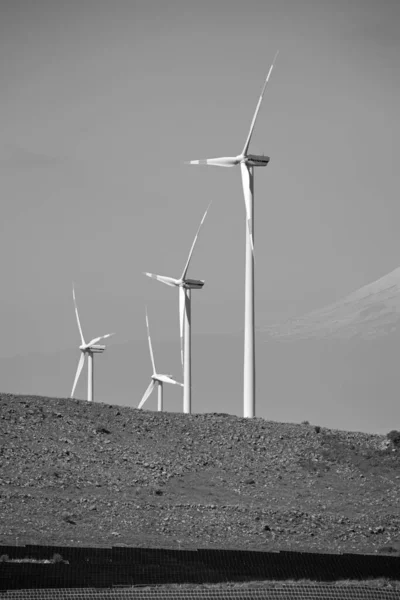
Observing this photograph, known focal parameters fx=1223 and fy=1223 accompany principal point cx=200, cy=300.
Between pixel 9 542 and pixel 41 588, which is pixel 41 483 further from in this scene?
pixel 41 588

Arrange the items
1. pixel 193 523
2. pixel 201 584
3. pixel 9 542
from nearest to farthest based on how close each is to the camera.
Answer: pixel 201 584 < pixel 9 542 < pixel 193 523

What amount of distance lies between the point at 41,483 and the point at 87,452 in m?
7.16

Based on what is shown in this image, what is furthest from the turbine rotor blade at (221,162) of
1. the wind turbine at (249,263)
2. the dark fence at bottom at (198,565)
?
the dark fence at bottom at (198,565)

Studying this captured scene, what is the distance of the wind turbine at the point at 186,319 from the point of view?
101562mm

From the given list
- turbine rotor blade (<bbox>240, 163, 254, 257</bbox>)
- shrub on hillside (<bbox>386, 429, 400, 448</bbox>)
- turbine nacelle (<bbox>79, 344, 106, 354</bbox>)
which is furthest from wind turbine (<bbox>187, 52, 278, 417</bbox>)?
turbine nacelle (<bbox>79, 344, 106, 354</bbox>)

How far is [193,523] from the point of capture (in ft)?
227

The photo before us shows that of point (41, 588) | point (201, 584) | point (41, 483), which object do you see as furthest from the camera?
point (41, 483)

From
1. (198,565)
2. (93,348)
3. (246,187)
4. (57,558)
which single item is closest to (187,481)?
(246,187)

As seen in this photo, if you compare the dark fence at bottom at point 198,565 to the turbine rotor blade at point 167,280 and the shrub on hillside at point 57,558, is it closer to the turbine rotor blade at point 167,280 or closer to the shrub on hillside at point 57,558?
the shrub on hillside at point 57,558

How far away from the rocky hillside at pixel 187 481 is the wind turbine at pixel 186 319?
1105cm

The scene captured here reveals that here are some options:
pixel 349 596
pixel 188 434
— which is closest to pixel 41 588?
pixel 349 596

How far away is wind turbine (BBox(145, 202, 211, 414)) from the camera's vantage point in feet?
333

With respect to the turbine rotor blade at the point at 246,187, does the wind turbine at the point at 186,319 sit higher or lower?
lower

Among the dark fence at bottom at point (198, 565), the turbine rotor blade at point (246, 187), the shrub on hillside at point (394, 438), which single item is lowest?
the dark fence at bottom at point (198, 565)
